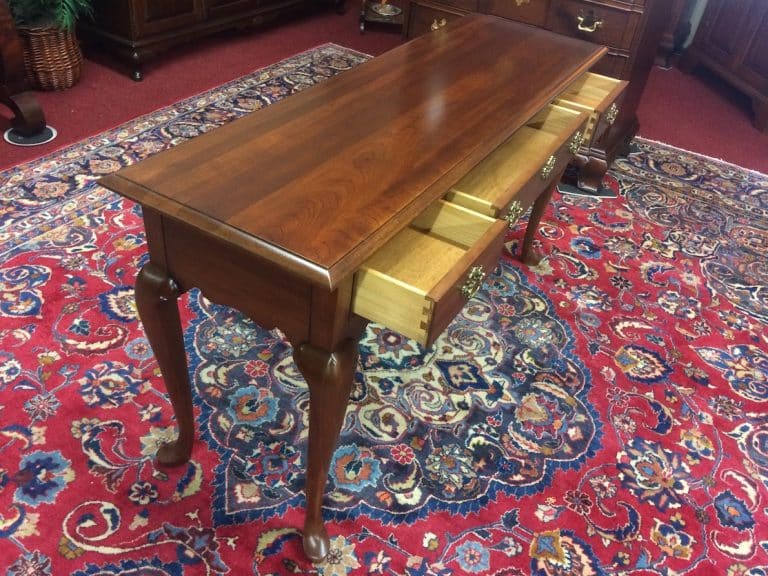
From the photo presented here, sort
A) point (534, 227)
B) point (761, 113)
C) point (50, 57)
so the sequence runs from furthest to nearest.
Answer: point (761, 113) → point (50, 57) → point (534, 227)

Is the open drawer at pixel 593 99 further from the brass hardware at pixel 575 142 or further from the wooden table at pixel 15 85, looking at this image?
the wooden table at pixel 15 85

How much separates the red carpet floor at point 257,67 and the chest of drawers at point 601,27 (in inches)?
22.0

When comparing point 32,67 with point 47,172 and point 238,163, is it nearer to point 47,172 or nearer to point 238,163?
point 47,172

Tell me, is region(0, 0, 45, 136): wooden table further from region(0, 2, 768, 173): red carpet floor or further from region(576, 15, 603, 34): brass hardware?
region(576, 15, 603, 34): brass hardware

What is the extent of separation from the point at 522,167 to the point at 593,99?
52 cm

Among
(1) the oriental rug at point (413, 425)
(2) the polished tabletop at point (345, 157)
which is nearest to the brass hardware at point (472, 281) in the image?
(2) the polished tabletop at point (345, 157)

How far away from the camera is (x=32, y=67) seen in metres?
2.72

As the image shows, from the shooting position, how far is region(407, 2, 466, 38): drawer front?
265cm

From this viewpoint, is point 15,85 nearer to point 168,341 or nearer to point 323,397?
point 168,341

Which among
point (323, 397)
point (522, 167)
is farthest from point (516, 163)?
point (323, 397)

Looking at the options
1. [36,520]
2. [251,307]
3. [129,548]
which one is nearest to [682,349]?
[251,307]

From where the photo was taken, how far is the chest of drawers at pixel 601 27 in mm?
2312

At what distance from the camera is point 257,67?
3.23 m

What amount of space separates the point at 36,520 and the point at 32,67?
2.15 meters
